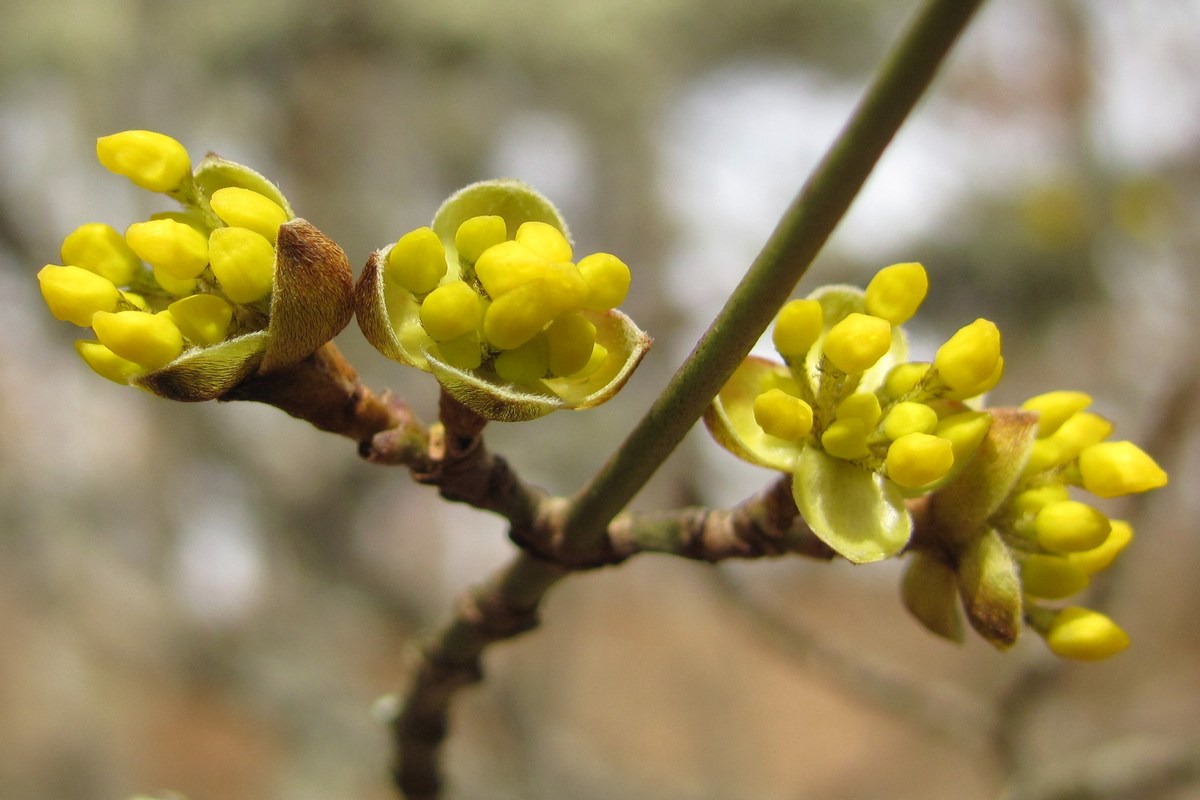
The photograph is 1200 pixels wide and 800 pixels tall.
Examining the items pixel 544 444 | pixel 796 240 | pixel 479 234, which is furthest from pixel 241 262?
pixel 544 444

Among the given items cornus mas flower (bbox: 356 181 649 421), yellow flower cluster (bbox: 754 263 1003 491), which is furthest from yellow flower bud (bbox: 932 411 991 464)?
cornus mas flower (bbox: 356 181 649 421)

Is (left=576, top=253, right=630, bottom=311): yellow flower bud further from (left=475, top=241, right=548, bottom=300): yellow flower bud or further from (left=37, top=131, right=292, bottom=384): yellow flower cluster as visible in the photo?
(left=37, top=131, right=292, bottom=384): yellow flower cluster

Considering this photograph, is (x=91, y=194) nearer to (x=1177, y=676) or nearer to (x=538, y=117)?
(x=538, y=117)

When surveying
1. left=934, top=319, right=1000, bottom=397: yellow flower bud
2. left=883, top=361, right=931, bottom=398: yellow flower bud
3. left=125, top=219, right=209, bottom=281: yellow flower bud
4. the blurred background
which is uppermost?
left=934, top=319, right=1000, bottom=397: yellow flower bud

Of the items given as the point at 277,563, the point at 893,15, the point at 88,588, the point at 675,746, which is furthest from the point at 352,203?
the point at 893,15

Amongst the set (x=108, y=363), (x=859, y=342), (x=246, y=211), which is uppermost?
(x=859, y=342)

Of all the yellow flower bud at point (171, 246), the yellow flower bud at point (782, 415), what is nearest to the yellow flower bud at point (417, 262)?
the yellow flower bud at point (171, 246)

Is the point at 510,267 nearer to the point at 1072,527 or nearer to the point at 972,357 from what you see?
the point at 972,357
